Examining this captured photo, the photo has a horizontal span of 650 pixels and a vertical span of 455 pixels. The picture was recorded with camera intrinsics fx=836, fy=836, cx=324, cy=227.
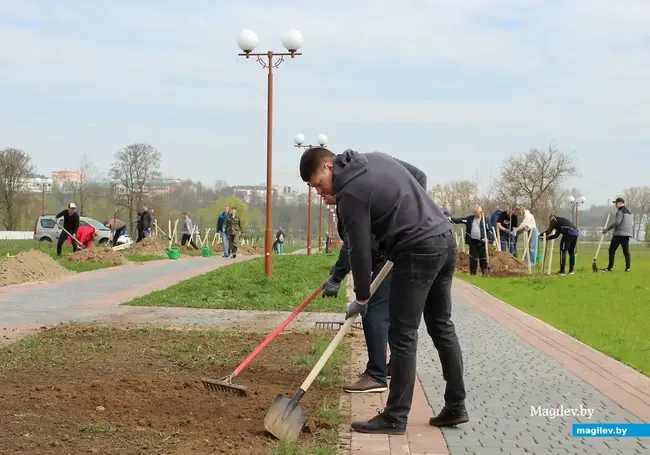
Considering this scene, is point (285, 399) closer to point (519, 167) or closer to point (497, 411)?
point (497, 411)

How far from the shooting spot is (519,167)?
5216cm

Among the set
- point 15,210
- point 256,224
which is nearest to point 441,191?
point 15,210

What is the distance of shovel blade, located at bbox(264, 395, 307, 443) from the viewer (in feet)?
15.1

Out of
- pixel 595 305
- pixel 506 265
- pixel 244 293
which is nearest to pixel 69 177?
pixel 506 265

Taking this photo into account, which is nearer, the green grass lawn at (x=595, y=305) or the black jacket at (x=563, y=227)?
the green grass lawn at (x=595, y=305)

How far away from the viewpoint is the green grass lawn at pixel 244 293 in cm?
1238

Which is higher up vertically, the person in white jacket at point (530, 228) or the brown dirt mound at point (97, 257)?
the person in white jacket at point (530, 228)

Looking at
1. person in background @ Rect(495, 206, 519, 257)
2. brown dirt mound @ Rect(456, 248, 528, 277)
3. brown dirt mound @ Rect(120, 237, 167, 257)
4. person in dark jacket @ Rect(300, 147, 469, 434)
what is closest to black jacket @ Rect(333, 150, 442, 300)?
person in dark jacket @ Rect(300, 147, 469, 434)

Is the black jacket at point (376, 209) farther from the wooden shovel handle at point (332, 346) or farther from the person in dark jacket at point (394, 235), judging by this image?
the wooden shovel handle at point (332, 346)

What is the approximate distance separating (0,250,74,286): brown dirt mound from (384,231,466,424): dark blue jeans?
11.9m

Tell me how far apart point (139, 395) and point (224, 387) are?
557 mm

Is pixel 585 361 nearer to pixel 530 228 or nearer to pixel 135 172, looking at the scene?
pixel 530 228

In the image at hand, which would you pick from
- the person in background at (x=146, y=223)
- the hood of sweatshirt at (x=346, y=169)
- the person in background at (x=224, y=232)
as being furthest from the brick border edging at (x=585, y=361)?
the person in background at (x=146, y=223)

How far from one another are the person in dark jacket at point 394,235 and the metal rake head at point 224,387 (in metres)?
0.99
